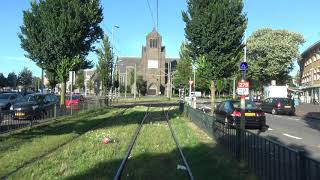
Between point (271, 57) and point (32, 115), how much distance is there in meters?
67.6

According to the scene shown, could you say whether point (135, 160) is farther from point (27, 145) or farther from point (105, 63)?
point (105, 63)

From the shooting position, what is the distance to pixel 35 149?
15516 millimetres

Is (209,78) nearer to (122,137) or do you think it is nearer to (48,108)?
(48,108)

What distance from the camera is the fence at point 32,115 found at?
20.5 m

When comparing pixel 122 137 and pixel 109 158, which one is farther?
pixel 122 137

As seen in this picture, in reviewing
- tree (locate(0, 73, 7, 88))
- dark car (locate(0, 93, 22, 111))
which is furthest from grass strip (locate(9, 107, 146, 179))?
tree (locate(0, 73, 7, 88))

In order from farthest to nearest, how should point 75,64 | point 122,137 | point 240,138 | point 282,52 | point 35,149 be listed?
1. point 282,52
2. point 75,64
3. point 122,137
4. point 35,149
5. point 240,138

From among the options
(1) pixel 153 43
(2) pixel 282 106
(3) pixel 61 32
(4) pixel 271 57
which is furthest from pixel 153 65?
(3) pixel 61 32

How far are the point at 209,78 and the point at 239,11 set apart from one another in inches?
180

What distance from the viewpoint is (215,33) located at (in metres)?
30.2

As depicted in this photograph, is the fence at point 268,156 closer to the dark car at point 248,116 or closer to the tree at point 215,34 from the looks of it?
the dark car at point 248,116

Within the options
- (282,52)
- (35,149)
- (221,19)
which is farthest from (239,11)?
(282,52)

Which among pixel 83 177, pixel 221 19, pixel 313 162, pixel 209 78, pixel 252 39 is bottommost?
pixel 83 177

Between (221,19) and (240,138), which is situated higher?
(221,19)
